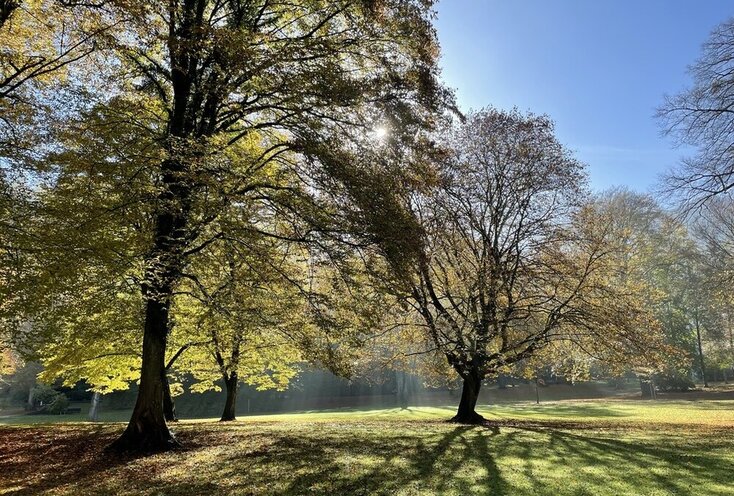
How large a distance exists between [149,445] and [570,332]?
45.0 feet

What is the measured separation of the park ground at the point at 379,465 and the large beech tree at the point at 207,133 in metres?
1.83

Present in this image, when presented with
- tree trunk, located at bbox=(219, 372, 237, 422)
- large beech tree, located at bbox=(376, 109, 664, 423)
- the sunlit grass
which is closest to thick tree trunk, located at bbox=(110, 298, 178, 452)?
large beech tree, located at bbox=(376, 109, 664, 423)

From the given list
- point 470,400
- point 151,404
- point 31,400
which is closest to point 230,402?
point 470,400

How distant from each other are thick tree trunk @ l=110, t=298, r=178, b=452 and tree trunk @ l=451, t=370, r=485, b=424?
10610 millimetres

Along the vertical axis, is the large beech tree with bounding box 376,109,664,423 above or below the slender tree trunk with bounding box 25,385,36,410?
above

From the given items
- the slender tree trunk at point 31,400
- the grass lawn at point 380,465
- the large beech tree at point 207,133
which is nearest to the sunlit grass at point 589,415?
the slender tree trunk at point 31,400

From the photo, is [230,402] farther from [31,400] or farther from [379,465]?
[31,400]

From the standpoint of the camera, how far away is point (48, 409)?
39.6 m

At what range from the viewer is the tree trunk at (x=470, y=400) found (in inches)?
643

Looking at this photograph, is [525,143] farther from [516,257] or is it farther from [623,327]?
[623,327]

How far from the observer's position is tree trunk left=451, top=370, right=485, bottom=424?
16344 mm

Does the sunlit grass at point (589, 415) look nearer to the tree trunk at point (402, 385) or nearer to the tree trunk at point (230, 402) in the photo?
the tree trunk at point (230, 402)

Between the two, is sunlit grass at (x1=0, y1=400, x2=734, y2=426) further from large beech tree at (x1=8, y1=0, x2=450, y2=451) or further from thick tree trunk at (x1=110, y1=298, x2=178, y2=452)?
large beech tree at (x1=8, y1=0, x2=450, y2=451)

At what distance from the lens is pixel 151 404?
9578 mm
